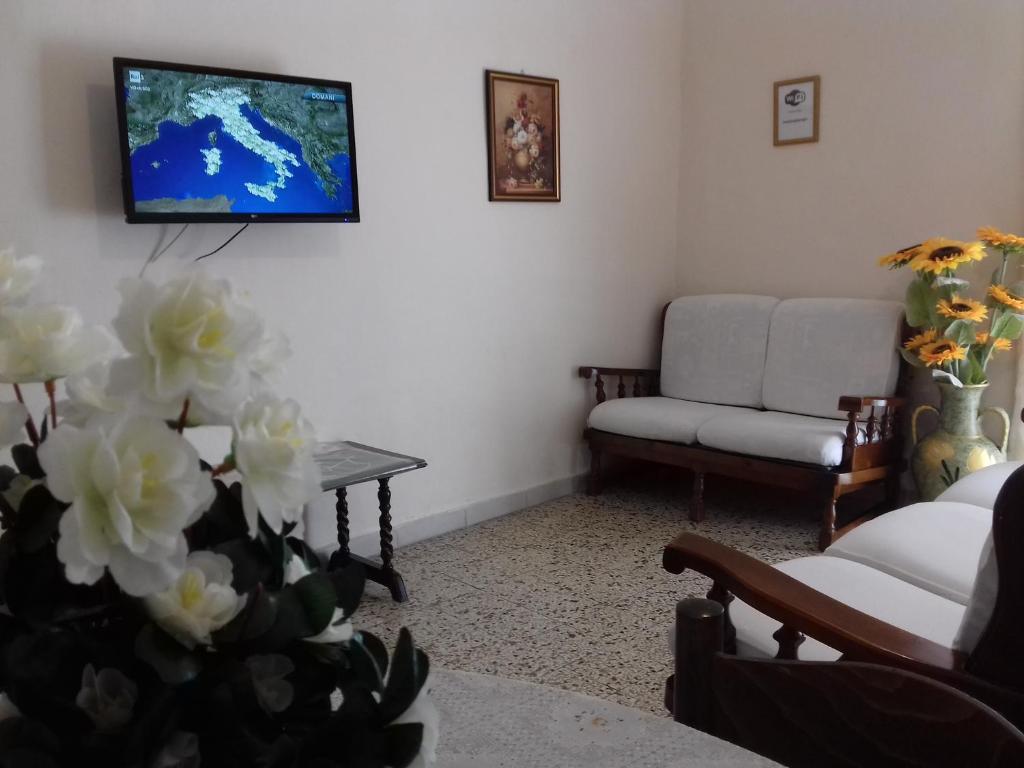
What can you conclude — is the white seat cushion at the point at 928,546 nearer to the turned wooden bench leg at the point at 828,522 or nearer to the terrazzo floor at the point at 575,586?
the terrazzo floor at the point at 575,586

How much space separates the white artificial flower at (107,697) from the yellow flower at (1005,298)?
12.7ft

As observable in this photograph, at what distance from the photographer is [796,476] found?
3.96 m

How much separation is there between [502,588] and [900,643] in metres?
2.12

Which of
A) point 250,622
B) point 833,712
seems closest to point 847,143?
point 833,712

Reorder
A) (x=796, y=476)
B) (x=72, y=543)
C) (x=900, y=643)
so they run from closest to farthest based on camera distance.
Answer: (x=72, y=543)
(x=900, y=643)
(x=796, y=476)

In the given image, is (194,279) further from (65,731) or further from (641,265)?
(641,265)

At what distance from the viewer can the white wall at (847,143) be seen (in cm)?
405

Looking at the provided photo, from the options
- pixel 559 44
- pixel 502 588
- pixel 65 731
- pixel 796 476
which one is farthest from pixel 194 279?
pixel 559 44

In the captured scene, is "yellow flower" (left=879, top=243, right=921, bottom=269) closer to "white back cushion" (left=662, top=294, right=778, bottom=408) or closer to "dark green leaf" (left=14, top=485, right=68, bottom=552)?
"white back cushion" (left=662, top=294, right=778, bottom=408)

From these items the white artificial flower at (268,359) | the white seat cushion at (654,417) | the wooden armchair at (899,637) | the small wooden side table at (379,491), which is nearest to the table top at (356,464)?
the small wooden side table at (379,491)

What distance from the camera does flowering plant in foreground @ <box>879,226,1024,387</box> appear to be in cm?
376

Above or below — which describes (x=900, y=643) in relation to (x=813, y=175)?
below

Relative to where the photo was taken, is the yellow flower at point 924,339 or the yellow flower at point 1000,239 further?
the yellow flower at point 924,339

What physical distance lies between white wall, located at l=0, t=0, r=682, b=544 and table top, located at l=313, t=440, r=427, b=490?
22 cm
